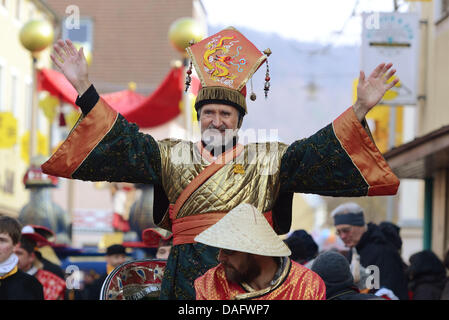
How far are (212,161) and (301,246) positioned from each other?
9.47 feet

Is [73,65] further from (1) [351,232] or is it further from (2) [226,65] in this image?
(1) [351,232]

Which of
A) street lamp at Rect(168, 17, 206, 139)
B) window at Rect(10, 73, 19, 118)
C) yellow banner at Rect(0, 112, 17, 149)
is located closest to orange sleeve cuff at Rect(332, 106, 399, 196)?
street lamp at Rect(168, 17, 206, 139)

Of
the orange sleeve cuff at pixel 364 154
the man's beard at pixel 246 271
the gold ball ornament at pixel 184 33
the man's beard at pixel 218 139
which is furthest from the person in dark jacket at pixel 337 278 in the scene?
the gold ball ornament at pixel 184 33

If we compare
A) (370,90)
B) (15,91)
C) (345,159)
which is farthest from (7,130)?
(370,90)

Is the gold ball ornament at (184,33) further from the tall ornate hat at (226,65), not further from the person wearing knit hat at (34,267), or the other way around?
the tall ornate hat at (226,65)

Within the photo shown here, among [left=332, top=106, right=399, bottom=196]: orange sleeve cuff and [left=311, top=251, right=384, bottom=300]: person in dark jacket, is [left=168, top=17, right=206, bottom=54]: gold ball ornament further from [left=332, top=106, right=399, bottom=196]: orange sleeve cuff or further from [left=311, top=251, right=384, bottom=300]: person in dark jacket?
[left=332, top=106, right=399, bottom=196]: orange sleeve cuff

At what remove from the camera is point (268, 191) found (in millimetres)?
4871

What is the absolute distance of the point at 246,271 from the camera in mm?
3953

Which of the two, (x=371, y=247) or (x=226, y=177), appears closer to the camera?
(x=226, y=177)

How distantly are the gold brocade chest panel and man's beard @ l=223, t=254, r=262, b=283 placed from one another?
31.4 inches

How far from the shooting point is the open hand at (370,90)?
4.70 metres

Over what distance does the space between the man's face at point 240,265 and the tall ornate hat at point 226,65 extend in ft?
3.99
